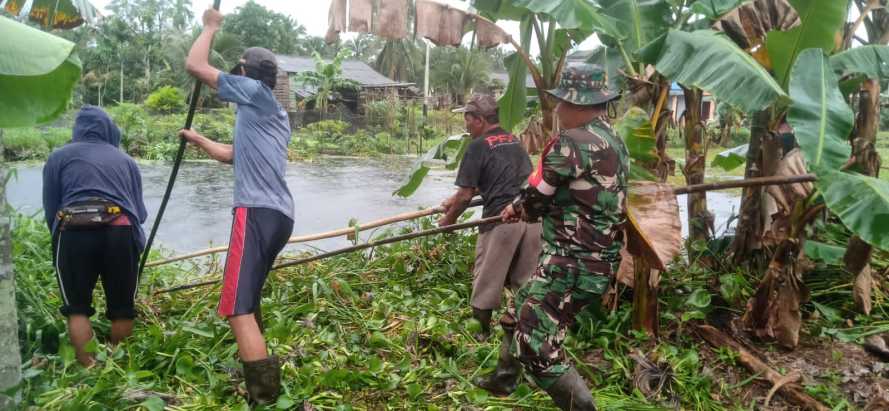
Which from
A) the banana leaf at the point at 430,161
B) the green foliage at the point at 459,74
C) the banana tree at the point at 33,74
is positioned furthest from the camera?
the green foliage at the point at 459,74

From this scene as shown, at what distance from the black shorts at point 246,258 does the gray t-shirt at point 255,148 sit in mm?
60

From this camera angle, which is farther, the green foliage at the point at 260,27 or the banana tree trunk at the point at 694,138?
the green foliage at the point at 260,27

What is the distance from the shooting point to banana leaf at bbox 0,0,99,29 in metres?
5.32

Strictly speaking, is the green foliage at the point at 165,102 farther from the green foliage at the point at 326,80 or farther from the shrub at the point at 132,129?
the shrub at the point at 132,129

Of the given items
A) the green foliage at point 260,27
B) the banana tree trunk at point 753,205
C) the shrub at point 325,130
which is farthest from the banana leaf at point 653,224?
the green foliage at point 260,27

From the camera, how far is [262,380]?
10.4ft

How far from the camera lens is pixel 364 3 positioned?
545cm

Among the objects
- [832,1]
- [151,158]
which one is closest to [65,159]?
[832,1]

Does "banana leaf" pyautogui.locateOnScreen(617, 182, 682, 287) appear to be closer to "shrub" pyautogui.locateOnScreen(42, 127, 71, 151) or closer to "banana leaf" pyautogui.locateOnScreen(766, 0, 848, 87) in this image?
"banana leaf" pyautogui.locateOnScreen(766, 0, 848, 87)

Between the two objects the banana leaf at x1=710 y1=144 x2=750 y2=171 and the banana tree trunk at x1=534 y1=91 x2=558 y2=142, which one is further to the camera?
the banana leaf at x1=710 y1=144 x2=750 y2=171

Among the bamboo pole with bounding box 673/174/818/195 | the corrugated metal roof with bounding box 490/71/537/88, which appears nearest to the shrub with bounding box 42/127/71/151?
the corrugated metal roof with bounding box 490/71/537/88

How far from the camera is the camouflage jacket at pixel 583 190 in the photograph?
9.82ft

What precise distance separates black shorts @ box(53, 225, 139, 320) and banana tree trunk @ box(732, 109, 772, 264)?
13.1ft

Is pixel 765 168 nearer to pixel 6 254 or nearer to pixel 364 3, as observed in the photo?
pixel 364 3
